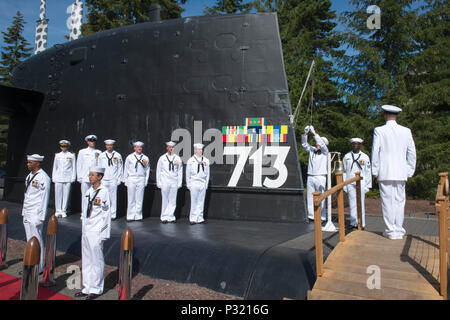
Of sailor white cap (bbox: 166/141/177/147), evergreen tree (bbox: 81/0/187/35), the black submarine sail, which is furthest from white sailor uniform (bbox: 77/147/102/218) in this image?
evergreen tree (bbox: 81/0/187/35)

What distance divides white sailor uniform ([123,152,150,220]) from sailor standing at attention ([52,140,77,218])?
170 cm

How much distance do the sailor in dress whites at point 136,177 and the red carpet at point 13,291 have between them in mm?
2882

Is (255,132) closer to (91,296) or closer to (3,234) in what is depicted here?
(91,296)

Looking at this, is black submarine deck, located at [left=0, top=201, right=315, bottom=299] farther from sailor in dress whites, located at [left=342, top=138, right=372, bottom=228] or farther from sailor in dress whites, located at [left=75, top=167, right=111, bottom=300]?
sailor in dress whites, located at [left=342, top=138, right=372, bottom=228]

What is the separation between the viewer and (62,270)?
5.68 meters

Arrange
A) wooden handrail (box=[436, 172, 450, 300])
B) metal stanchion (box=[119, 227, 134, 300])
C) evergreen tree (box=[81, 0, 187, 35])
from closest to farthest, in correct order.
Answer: wooden handrail (box=[436, 172, 450, 300])
metal stanchion (box=[119, 227, 134, 300])
evergreen tree (box=[81, 0, 187, 35])

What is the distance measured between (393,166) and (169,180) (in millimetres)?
4364

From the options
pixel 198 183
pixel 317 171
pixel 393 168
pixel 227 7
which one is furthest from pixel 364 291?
pixel 227 7

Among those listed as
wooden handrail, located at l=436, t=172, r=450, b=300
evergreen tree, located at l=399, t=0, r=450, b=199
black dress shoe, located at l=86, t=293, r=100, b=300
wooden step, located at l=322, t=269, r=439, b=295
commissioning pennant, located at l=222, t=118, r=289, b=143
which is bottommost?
black dress shoe, located at l=86, t=293, r=100, b=300

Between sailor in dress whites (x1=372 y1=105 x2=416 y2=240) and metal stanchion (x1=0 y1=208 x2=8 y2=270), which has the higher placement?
sailor in dress whites (x1=372 y1=105 x2=416 y2=240)

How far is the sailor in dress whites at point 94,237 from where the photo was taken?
15.3 ft

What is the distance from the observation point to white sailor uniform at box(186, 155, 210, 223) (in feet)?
24.4

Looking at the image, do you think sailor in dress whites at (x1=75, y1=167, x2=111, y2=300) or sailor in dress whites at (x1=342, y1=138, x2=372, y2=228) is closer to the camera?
sailor in dress whites at (x1=75, y1=167, x2=111, y2=300)
